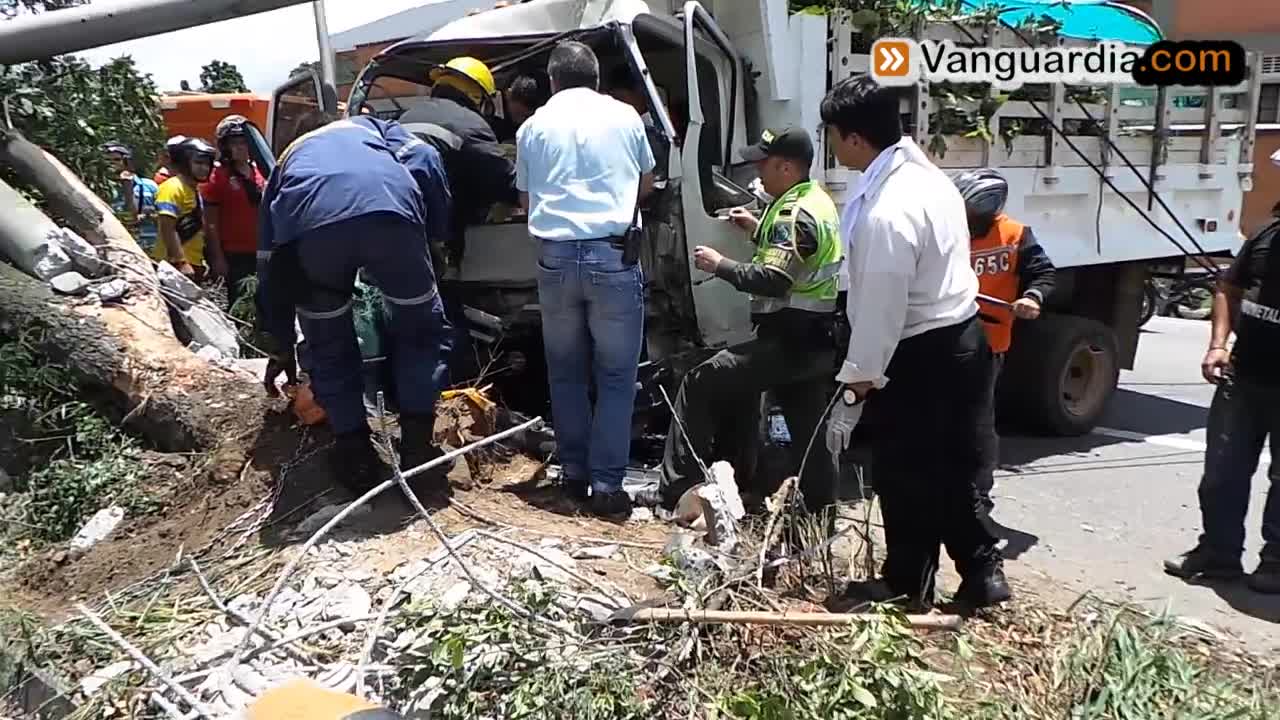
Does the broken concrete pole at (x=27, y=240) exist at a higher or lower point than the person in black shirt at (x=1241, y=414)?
higher

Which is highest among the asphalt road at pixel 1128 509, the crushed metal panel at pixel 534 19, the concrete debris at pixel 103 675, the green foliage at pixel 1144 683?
the crushed metal panel at pixel 534 19

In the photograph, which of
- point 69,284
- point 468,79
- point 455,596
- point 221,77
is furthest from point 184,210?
point 221,77

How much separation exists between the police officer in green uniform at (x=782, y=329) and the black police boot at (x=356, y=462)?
1.11 m

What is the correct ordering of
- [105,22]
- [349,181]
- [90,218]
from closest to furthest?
1. [349,181]
2. [90,218]
3. [105,22]

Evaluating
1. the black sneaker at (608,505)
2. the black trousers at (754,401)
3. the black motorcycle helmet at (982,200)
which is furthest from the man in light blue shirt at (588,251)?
the black motorcycle helmet at (982,200)

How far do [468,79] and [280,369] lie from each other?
147cm

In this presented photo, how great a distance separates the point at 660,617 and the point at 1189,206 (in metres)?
5.26

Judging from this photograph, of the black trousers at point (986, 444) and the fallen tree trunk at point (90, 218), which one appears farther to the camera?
the fallen tree trunk at point (90, 218)

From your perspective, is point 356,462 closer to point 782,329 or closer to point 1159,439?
point 782,329

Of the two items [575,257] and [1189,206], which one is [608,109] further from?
[1189,206]

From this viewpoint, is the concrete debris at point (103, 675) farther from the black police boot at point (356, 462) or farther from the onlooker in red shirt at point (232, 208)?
the onlooker in red shirt at point (232, 208)

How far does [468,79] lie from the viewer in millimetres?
4652

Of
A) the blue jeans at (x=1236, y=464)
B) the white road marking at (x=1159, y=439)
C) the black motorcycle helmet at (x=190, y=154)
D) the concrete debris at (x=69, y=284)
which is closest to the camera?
the blue jeans at (x=1236, y=464)

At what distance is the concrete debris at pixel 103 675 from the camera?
2896 millimetres
